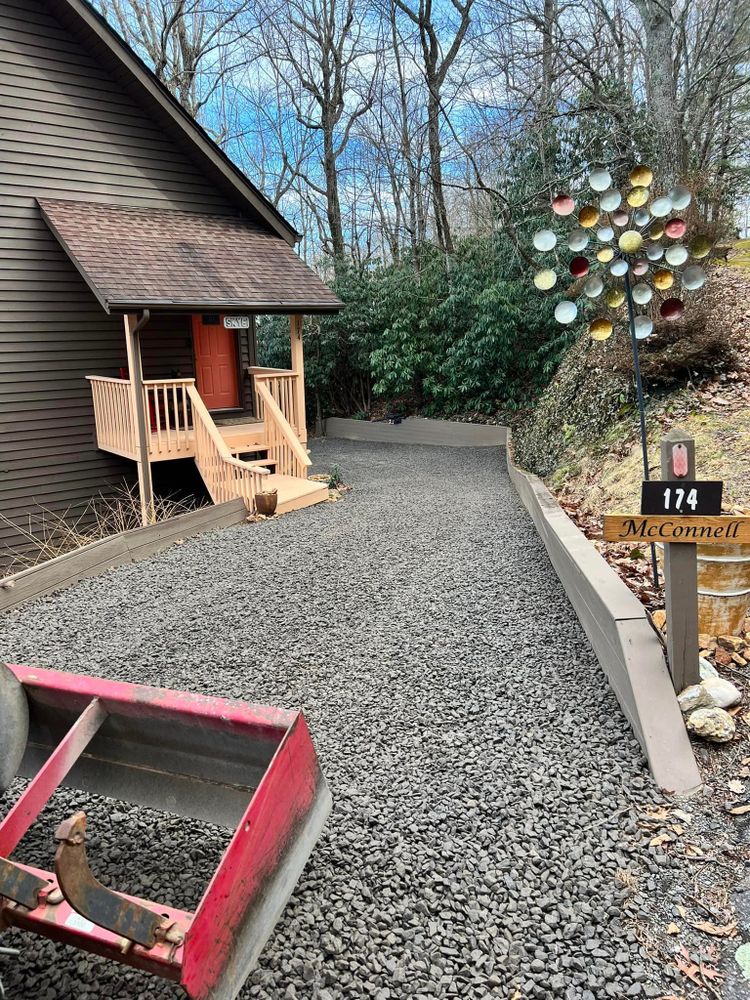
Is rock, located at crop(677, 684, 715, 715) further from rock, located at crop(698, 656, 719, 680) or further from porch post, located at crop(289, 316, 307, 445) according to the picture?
porch post, located at crop(289, 316, 307, 445)

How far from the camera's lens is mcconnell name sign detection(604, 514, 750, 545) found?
296 cm

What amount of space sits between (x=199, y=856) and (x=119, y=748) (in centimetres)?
53

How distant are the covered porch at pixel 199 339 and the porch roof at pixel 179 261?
0.02m

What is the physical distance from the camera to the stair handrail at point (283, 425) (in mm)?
9805

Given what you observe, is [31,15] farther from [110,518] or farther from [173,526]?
[173,526]

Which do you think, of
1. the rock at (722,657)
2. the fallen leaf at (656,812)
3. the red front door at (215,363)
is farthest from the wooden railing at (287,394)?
the fallen leaf at (656,812)

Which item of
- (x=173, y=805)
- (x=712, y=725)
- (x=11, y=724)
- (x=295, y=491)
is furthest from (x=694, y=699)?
(x=295, y=491)

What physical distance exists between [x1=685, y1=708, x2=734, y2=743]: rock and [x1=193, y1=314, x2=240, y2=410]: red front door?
10.2 meters

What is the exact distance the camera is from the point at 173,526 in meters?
7.03

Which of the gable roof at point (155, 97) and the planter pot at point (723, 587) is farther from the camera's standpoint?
the gable roof at point (155, 97)

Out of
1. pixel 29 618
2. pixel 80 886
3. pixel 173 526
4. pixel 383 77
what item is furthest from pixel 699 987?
pixel 383 77

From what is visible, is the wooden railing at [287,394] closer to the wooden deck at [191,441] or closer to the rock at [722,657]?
the wooden deck at [191,441]

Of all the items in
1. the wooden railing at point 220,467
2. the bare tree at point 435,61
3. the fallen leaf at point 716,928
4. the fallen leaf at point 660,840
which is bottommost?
the fallen leaf at point 716,928

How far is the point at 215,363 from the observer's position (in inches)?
468
